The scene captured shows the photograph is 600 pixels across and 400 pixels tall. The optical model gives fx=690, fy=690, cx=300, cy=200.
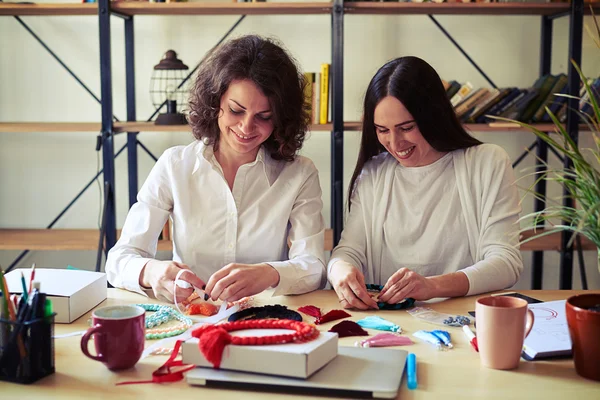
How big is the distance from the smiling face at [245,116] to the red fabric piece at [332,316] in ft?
1.70

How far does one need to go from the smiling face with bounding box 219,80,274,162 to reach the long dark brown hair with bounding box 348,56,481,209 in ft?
0.91

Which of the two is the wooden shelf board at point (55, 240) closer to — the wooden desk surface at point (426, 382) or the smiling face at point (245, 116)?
the smiling face at point (245, 116)

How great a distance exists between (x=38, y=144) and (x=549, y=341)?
263 centimetres

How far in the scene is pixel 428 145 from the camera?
1.82m

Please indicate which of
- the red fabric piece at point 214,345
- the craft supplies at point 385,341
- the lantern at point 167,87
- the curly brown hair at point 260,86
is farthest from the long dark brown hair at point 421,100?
the lantern at point 167,87

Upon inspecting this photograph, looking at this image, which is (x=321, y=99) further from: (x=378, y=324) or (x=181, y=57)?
(x=378, y=324)

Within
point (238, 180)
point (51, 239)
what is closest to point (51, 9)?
point (51, 239)

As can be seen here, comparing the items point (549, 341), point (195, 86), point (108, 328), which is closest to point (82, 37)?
point (195, 86)

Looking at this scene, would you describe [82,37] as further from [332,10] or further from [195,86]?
[195,86]

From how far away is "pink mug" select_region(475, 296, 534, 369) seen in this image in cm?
107

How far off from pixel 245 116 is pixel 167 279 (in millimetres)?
448

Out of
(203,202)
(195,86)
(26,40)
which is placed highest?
(26,40)

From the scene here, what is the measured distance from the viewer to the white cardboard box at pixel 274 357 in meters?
0.99

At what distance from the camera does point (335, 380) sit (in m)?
0.99
